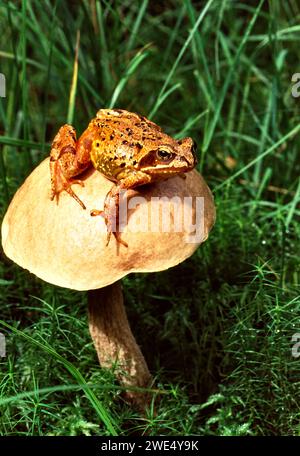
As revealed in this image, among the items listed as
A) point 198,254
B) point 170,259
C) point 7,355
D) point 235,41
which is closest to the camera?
point 170,259

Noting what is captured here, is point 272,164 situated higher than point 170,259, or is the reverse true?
point 272,164

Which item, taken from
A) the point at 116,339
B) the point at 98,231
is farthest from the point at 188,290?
the point at 98,231

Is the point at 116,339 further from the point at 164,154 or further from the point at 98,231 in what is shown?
the point at 164,154

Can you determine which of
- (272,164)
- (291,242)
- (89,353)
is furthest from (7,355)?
(272,164)

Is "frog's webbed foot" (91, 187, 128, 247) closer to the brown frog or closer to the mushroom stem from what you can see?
the brown frog
